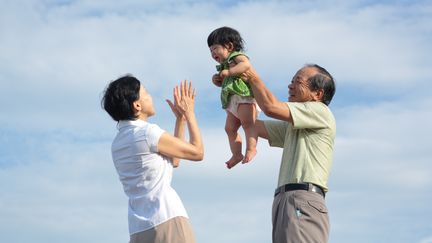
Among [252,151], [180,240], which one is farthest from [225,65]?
[180,240]

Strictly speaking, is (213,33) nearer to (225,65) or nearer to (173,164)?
(225,65)

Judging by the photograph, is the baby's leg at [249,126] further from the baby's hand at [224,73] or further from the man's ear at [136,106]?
the man's ear at [136,106]

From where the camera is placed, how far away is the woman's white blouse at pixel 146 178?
16.2 feet

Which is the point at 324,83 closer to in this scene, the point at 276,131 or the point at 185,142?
the point at 276,131

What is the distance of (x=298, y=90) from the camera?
5.84m

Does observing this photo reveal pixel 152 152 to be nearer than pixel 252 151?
Yes

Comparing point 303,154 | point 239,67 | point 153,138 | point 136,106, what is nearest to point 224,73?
point 239,67

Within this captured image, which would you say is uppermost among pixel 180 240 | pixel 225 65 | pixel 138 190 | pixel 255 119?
pixel 225 65

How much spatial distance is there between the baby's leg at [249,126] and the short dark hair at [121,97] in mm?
1674

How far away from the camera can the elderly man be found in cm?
534

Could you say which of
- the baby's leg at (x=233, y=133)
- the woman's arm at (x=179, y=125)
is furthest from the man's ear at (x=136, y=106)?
the baby's leg at (x=233, y=133)

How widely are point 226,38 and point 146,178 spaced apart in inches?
85.1

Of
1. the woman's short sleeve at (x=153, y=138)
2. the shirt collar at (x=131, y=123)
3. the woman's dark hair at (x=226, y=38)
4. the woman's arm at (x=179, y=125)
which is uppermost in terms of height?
the woman's dark hair at (x=226, y=38)

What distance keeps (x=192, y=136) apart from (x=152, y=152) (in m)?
0.33
